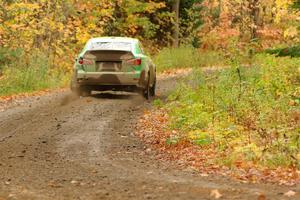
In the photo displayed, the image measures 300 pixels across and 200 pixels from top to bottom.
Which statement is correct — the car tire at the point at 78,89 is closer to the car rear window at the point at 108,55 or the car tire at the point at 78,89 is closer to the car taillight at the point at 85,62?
the car taillight at the point at 85,62

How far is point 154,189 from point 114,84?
10.4 m

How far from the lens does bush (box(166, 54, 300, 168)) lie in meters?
10.1

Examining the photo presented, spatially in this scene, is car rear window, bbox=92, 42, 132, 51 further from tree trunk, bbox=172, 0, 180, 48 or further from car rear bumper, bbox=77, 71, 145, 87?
tree trunk, bbox=172, 0, 180, 48

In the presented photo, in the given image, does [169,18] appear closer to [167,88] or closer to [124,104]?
[167,88]

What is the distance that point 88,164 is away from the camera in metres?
10.1

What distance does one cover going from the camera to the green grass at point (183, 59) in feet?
104

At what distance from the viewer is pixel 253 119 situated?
12.8 m

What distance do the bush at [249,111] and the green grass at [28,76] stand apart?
6868 mm

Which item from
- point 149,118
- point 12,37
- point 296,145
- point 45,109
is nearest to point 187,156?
point 296,145

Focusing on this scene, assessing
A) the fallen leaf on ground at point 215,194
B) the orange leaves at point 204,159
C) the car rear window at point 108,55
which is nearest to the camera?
the fallen leaf on ground at point 215,194

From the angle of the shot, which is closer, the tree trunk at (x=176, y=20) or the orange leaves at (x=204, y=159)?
the orange leaves at (x=204, y=159)

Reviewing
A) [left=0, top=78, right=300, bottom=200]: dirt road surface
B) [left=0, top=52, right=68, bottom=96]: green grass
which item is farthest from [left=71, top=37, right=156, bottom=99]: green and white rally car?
[left=0, top=52, right=68, bottom=96]: green grass

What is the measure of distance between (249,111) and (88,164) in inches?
170

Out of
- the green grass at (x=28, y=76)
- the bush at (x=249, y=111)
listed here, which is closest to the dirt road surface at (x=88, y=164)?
the bush at (x=249, y=111)
